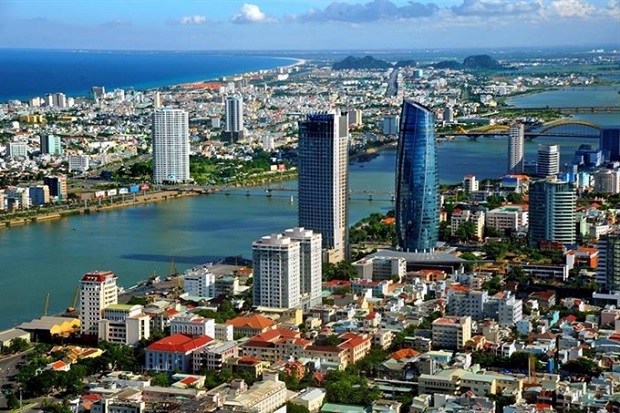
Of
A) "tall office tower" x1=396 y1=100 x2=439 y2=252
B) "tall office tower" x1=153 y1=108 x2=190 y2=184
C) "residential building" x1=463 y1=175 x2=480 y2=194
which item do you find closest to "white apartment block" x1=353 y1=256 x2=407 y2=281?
"tall office tower" x1=396 y1=100 x2=439 y2=252

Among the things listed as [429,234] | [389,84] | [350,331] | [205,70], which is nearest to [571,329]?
[350,331]

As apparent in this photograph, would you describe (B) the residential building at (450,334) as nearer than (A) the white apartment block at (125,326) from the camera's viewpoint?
Yes

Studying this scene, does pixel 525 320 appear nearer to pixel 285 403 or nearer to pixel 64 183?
pixel 285 403

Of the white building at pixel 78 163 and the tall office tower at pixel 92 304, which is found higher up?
the white building at pixel 78 163

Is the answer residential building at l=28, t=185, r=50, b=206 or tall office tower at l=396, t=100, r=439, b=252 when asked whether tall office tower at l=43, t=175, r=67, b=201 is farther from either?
tall office tower at l=396, t=100, r=439, b=252

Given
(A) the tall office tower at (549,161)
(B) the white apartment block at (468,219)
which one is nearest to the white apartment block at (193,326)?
(B) the white apartment block at (468,219)

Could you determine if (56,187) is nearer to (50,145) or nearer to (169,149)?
(169,149)

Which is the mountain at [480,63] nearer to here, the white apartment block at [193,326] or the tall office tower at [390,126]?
the tall office tower at [390,126]

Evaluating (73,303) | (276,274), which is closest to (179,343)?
(276,274)
